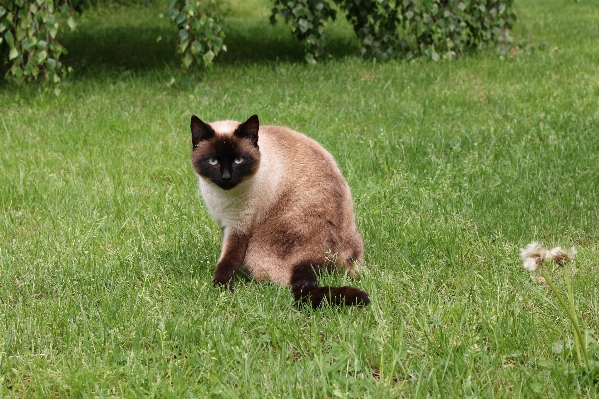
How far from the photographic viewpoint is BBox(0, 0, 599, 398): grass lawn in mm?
2594

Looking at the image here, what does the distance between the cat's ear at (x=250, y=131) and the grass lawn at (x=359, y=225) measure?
0.68 meters

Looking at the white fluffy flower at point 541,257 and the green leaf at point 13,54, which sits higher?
the white fluffy flower at point 541,257

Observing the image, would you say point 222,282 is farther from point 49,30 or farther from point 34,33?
point 34,33

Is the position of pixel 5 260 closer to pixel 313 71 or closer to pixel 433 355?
pixel 433 355

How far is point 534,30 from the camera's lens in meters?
11.0

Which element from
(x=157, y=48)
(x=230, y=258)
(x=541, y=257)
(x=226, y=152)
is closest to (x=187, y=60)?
(x=157, y=48)

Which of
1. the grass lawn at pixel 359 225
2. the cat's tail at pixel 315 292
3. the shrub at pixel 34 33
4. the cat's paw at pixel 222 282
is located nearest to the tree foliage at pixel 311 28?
the shrub at pixel 34 33

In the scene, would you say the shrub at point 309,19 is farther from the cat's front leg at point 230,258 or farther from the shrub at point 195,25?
the cat's front leg at point 230,258

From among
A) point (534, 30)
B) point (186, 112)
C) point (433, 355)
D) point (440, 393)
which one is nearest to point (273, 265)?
point (433, 355)

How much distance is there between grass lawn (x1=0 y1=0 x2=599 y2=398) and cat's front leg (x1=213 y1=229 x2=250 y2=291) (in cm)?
7

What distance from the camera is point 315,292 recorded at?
3.02 m

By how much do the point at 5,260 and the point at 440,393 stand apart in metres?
2.38

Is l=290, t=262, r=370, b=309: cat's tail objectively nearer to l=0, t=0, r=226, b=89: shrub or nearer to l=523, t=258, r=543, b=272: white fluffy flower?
l=523, t=258, r=543, b=272: white fluffy flower

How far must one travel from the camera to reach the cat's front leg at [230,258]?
3.29m
